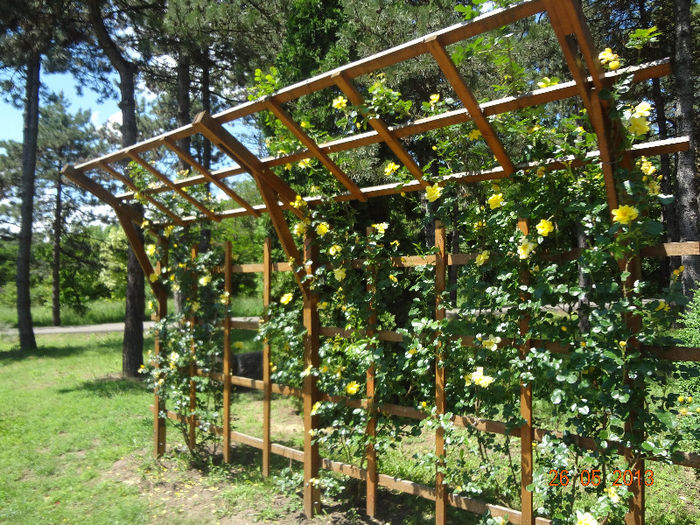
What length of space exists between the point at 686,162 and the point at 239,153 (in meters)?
7.23

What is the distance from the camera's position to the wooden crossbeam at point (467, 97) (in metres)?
2.00

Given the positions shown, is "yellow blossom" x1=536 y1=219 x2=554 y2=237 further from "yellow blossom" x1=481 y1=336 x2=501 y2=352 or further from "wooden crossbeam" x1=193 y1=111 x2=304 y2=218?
"wooden crossbeam" x1=193 y1=111 x2=304 y2=218

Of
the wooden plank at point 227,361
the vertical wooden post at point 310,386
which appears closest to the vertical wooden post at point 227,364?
the wooden plank at point 227,361

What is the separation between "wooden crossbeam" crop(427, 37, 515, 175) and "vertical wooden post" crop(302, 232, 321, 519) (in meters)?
1.42

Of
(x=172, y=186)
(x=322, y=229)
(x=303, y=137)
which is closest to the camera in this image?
(x=303, y=137)

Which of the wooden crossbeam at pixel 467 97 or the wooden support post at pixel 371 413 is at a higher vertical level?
the wooden crossbeam at pixel 467 97

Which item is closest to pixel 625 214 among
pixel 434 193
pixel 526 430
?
pixel 434 193

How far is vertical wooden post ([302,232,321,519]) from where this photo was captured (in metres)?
3.29

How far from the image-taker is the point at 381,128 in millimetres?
2469

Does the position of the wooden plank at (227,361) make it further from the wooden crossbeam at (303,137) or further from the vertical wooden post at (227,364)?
the wooden crossbeam at (303,137)

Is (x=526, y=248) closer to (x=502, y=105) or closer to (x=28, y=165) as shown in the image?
(x=502, y=105)

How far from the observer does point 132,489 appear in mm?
3898

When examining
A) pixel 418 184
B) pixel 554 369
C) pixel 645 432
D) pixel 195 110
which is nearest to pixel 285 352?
pixel 418 184

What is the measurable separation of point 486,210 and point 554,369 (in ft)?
2.77
